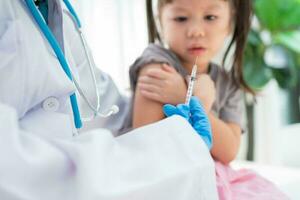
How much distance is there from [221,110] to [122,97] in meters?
0.34

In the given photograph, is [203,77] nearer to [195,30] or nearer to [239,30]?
[195,30]

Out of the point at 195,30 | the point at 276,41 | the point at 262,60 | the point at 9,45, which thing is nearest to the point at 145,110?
the point at 195,30

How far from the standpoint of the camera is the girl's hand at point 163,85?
3.86ft

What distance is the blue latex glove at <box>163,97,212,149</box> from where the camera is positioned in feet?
2.59

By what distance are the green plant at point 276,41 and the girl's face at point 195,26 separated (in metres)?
1.13

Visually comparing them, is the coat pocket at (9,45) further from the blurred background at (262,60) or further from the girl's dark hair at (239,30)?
the blurred background at (262,60)

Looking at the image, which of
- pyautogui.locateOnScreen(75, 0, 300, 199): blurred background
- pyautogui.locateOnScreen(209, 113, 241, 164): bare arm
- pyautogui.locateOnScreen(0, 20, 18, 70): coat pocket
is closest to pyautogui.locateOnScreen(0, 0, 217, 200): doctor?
pyautogui.locateOnScreen(0, 20, 18, 70): coat pocket

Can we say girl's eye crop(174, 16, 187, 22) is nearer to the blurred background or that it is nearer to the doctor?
the doctor

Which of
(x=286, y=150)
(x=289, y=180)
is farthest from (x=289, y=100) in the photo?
(x=289, y=180)

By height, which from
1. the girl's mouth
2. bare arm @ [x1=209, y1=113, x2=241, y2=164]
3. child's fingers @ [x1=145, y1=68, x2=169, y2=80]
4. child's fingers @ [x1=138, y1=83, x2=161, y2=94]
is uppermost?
the girl's mouth

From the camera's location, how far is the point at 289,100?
117 inches

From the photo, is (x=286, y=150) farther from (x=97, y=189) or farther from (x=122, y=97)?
(x=97, y=189)

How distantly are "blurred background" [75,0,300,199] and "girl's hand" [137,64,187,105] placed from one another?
0.55 meters

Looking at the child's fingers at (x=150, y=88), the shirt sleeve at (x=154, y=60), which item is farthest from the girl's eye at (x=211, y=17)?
the child's fingers at (x=150, y=88)
